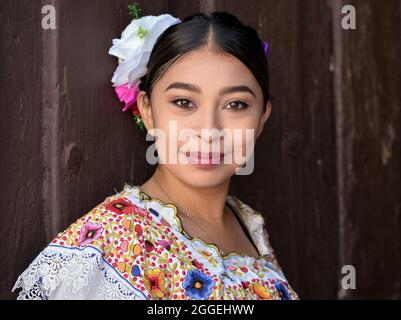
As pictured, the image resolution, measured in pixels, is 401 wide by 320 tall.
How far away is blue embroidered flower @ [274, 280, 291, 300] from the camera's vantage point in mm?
1765

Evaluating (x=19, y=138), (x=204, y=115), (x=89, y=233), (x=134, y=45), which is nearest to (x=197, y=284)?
(x=89, y=233)

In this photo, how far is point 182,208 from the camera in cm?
176

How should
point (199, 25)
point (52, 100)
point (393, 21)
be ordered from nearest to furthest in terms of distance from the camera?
point (52, 100) → point (199, 25) → point (393, 21)

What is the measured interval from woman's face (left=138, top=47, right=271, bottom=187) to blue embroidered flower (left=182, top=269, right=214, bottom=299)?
0.24 meters

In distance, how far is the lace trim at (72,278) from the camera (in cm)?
140

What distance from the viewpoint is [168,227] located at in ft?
5.30

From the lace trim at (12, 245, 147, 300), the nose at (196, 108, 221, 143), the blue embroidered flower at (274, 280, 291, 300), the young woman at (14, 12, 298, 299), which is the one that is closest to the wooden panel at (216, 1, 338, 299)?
the young woman at (14, 12, 298, 299)

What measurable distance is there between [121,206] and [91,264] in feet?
0.63

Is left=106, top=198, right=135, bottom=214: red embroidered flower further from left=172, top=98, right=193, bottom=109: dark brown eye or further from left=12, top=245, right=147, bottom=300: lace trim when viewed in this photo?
left=172, top=98, right=193, bottom=109: dark brown eye
